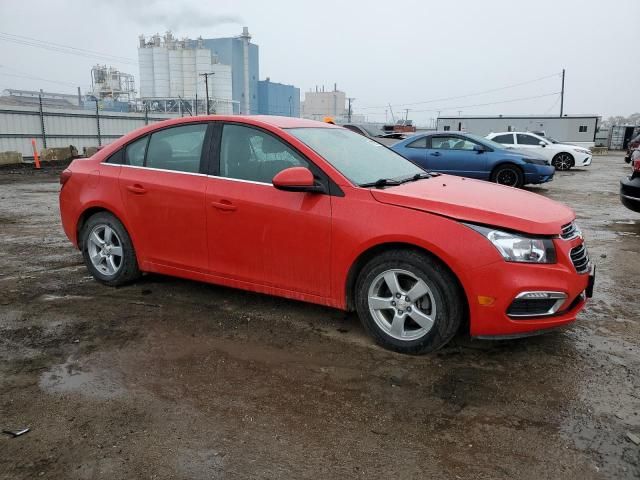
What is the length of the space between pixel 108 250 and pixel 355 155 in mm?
2497

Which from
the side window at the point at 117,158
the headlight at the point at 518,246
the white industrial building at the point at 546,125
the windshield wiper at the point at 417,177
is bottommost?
the headlight at the point at 518,246

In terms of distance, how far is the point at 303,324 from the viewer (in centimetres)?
414

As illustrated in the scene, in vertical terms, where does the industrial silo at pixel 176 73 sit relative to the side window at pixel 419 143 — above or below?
above

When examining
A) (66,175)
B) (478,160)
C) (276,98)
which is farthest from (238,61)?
(66,175)

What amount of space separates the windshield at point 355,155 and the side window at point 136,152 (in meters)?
1.50

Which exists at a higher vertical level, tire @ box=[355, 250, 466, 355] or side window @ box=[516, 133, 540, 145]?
side window @ box=[516, 133, 540, 145]

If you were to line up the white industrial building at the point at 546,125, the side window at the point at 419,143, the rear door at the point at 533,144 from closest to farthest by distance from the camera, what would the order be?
the side window at the point at 419,143, the rear door at the point at 533,144, the white industrial building at the point at 546,125

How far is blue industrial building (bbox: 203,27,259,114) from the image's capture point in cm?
7394

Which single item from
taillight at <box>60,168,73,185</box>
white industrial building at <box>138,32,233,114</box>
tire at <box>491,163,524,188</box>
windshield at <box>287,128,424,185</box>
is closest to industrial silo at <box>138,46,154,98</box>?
white industrial building at <box>138,32,233,114</box>

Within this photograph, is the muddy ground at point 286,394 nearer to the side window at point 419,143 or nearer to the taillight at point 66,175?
the taillight at point 66,175

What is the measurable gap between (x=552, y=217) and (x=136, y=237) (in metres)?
3.42

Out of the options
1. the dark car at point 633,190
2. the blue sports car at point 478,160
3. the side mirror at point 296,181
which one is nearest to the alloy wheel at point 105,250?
the side mirror at point 296,181

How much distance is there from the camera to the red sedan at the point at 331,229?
3.32 meters

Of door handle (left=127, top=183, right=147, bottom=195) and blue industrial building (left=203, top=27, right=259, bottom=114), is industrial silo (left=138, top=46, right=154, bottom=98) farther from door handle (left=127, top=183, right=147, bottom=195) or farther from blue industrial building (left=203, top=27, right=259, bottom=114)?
door handle (left=127, top=183, right=147, bottom=195)
